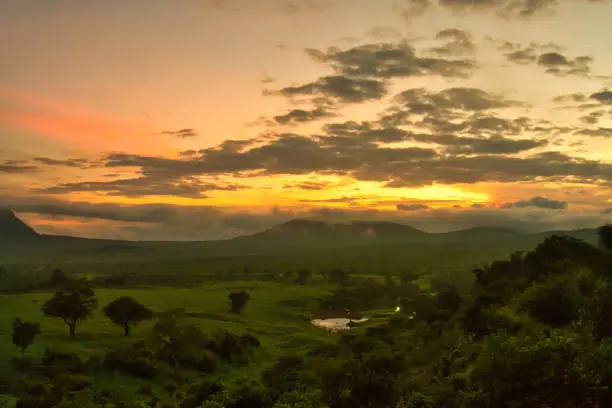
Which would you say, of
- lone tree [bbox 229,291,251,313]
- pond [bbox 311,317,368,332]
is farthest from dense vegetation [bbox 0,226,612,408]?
pond [bbox 311,317,368,332]

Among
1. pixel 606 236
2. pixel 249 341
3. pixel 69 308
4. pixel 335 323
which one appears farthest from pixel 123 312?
pixel 606 236

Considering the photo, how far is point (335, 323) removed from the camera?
13750cm

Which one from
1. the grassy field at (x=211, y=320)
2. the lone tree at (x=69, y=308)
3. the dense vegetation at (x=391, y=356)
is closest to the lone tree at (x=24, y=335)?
the dense vegetation at (x=391, y=356)

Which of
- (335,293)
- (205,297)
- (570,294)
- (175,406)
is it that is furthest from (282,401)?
(335,293)

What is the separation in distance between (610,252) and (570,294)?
45105mm

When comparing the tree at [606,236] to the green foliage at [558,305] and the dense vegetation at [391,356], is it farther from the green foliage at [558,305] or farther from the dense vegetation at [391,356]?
the green foliage at [558,305]

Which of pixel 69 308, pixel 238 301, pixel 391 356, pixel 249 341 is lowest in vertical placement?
pixel 249 341

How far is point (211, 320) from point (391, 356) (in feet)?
206

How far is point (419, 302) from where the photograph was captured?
378ft

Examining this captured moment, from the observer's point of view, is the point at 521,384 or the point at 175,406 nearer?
the point at 521,384

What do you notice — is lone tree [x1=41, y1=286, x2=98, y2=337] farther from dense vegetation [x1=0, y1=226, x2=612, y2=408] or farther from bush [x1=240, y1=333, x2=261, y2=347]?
bush [x1=240, y1=333, x2=261, y2=347]

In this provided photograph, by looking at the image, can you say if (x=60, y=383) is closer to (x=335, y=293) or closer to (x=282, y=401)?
(x=282, y=401)

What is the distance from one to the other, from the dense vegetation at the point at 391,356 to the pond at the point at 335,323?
4.82 m

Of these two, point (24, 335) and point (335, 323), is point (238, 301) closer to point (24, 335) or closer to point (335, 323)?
point (335, 323)
